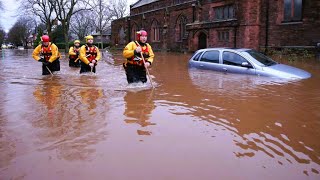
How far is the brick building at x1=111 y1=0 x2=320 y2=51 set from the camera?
2262 centimetres

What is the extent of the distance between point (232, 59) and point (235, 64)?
250 millimetres

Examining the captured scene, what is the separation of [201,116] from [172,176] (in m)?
2.61

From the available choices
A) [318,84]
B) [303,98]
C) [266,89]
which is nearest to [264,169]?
[303,98]

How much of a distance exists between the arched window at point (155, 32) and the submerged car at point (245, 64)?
31726mm

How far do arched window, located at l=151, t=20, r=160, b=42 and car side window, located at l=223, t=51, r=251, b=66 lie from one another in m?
32.4

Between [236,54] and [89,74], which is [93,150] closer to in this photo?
[236,54]

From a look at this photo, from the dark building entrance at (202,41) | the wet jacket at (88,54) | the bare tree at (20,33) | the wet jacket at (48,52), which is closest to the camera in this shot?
the wet jacket at (88,54)

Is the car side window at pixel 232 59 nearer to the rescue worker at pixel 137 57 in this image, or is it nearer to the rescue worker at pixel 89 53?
the rescue worker at pixel 137 57

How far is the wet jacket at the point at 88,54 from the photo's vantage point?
11905mm

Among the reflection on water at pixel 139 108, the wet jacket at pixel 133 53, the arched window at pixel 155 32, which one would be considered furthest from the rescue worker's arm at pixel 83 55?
the arched window at pixel 155 32

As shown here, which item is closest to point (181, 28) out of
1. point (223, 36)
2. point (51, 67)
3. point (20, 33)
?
point (223, 36)

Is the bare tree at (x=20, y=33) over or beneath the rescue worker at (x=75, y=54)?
over

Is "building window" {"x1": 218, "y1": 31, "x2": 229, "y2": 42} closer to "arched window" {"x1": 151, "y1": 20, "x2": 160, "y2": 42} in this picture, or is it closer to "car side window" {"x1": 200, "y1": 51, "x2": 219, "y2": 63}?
"car side window" {"x1": 200, "y1": 51, "x2": 219, "y2": 63}

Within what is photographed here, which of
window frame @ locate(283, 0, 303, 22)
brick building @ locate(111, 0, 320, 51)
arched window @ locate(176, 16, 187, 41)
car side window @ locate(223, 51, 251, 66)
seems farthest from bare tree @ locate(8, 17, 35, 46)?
car side window @ locate(223, 51, 251, 66)
